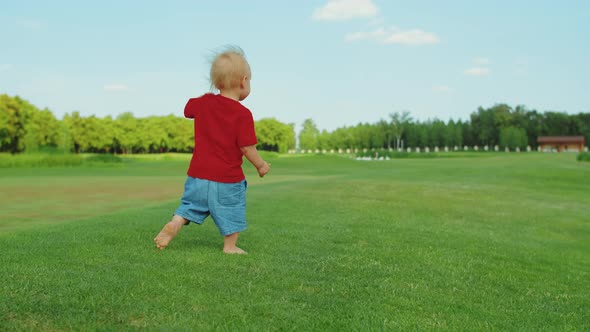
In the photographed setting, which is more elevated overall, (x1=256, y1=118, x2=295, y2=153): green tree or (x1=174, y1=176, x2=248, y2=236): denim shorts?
(x1=256, y1=118, x2=295, y2=153): green tree

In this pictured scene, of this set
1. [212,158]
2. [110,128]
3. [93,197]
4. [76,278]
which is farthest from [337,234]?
[110,128]

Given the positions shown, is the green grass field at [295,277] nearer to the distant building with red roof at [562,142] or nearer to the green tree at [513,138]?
the green tree at [513,138]

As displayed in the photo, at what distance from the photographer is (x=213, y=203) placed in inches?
233

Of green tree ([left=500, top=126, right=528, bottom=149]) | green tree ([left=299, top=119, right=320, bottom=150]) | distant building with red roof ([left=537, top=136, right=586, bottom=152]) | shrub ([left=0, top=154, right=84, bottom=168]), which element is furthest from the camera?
green tree ([left=299, top=119, right=320, bottom=150])

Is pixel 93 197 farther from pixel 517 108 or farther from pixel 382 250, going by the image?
pixel 517 108

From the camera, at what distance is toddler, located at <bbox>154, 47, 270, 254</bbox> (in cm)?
593

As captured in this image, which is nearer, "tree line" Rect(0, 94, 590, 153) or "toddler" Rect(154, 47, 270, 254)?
"toddler" Rect(154, 47, 270, 254)

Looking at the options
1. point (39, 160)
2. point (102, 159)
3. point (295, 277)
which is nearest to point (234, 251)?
point (295, 277)

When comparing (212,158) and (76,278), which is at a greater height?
(212,158)

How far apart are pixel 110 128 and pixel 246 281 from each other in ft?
349

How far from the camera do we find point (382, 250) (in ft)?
22.9

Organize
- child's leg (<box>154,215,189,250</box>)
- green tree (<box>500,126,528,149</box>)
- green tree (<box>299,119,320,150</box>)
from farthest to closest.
Result: green tree (<box>299,119,320,150</box>) → green tree (<box>500,126,528,149</box>) → child's leg (<box>154,215,189,250</box>)

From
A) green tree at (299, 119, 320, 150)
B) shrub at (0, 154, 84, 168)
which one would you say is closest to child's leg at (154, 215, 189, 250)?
shrub at (0, 154, 84, 168)

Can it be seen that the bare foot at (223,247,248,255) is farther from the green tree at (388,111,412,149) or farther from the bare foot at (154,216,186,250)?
the green tree at (388,111,412,149)
